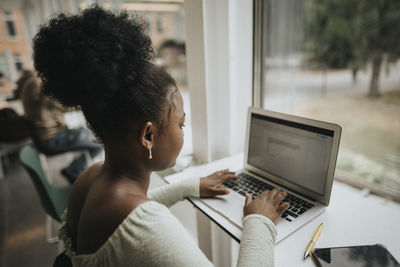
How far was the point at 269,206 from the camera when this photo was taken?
0.84 meters

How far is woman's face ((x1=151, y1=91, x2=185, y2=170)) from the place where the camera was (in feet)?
2.24

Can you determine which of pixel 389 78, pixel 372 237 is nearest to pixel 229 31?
pixel 372 237

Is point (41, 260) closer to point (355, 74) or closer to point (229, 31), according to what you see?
point (229, 31)

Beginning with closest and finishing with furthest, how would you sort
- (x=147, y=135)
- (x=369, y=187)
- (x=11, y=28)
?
1. (x=147, y=135)
2. (x=369, y=187)
3. (x=11, y=28)

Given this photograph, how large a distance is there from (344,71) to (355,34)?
2.33 feet

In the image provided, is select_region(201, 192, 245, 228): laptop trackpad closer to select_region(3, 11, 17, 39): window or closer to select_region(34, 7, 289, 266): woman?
select_region(34, 7, 289, 266): woman

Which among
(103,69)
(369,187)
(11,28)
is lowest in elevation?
(369,187)

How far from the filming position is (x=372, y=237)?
0.78 metres

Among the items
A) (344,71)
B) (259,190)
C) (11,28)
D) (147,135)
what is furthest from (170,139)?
(11,28)

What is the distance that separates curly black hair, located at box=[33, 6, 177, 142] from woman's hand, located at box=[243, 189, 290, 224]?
0.43 metres

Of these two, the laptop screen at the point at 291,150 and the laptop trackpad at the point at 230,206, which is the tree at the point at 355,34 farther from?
the laptop trackpad at the point at 230,206

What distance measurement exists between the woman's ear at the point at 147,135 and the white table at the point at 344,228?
1.28ft

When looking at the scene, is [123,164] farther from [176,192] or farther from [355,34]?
[355,34]

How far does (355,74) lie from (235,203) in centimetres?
456
